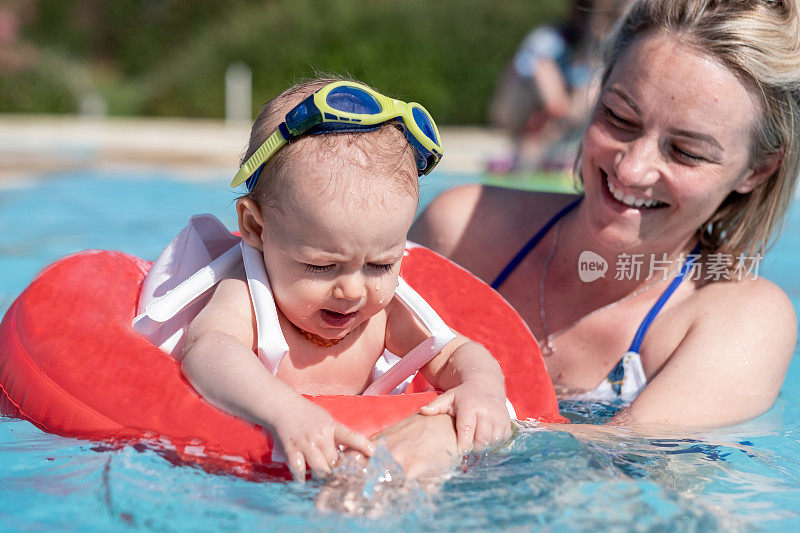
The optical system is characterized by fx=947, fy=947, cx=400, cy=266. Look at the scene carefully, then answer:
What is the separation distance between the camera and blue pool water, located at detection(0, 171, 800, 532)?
217 centimetres

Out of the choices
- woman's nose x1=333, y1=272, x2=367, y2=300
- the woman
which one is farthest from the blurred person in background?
woman's nose x1=333, y1=272, x2=367, y2=300

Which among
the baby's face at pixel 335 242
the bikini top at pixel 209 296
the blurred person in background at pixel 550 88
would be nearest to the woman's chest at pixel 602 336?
the bikini top at pixel 209 296

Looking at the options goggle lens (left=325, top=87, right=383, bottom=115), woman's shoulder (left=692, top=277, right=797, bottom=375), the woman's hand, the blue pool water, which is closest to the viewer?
the blue pool water

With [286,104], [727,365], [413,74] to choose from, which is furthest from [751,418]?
[413,74]

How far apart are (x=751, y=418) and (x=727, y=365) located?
259 millimetres

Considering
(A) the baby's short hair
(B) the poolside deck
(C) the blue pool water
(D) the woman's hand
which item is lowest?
(C) the blue pool water

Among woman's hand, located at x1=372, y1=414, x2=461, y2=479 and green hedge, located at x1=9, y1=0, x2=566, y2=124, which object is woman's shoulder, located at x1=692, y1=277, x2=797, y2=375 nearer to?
woman's hand, located at x1=372, y1=414, x2=461, y2=479

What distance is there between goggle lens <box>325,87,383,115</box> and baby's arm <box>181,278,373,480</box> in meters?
0.64

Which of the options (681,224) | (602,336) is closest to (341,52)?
(602,336)

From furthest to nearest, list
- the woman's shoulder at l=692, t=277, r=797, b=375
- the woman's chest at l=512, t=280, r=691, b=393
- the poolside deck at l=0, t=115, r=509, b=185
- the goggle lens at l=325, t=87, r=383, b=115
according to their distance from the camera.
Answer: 1. the poolside deck at l=0, t=115, r=509, b=185
2. the woman's chest at l=512, t=280, r=691, b=393
3. the woman's shoulder at l=692, t=277, r=797, b=375
4. the goggle lens at l=325, t=87, r=383, b=115

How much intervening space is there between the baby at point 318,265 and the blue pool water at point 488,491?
0.40 feet

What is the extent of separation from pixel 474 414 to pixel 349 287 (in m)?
0.46

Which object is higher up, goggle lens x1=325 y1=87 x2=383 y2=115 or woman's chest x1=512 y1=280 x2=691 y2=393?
goggle lens x1=325 y1=87 x2=383 y2=115

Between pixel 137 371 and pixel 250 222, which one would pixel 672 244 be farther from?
pixel 137 371
